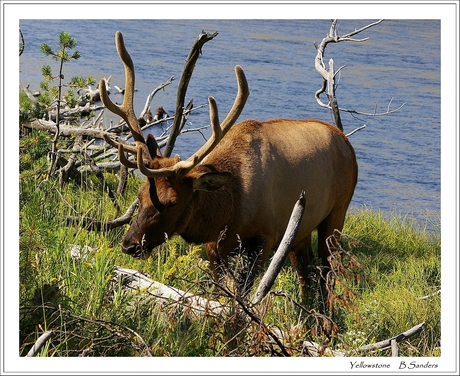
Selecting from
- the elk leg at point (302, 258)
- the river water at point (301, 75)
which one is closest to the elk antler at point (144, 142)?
the elk leg at point (302, 258)

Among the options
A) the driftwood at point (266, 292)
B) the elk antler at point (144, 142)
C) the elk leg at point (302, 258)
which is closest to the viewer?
the driftwood at point (266, 292)

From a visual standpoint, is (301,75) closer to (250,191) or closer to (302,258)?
(302,258)

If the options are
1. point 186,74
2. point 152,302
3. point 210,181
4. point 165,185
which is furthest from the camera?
point 186,74

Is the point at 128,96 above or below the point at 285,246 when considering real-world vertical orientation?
above

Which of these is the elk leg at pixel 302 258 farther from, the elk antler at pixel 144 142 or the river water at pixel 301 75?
the river water at pixel 301 75

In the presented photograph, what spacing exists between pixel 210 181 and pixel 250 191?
0.47 meters

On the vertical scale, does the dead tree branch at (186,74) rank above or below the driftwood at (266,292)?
above

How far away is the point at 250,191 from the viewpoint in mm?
7039

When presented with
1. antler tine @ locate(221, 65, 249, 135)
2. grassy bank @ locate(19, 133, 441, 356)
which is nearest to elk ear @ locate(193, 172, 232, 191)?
antler tine @ locate(221, 65, 249, 135)

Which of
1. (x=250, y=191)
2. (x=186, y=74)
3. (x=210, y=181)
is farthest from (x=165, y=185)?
(x=186, y=74)

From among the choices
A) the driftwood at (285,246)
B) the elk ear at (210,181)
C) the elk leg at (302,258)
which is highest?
the elk ear at (210,181)

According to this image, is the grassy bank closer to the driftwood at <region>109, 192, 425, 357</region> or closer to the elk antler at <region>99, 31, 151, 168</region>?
the driftwood at <region>109, 192, 425, 357</region>

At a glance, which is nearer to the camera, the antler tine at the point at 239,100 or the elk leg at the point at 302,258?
the antler tine at the point at 239,100

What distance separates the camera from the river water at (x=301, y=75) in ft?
40.8
